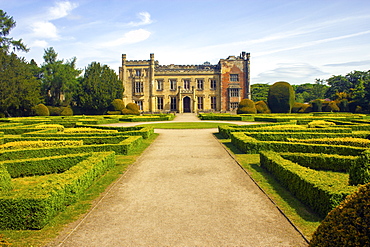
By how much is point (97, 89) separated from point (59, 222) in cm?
4340

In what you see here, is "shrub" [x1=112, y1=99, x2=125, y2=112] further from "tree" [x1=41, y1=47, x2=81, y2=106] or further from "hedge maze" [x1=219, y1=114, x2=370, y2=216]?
"hedge maze" [x1=219, y1=114, x2=370, y2=216]

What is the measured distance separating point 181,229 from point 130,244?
1.02 m

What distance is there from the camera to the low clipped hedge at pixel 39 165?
9.60m

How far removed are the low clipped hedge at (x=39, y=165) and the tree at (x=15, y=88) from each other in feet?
111

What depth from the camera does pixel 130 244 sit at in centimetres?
500

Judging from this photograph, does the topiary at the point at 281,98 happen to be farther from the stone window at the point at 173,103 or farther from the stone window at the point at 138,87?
the stone window at the point at 138,87

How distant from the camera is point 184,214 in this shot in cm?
629

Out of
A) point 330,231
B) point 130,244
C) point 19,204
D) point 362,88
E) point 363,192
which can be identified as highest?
point 362,88

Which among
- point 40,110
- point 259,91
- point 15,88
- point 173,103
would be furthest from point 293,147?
point 259,91

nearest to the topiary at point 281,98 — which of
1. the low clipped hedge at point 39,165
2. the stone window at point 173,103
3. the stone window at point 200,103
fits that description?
the stone window at point 200,103

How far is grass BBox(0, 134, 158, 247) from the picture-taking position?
17.0 ft

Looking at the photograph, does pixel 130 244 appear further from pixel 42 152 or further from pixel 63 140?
pixel 63 140

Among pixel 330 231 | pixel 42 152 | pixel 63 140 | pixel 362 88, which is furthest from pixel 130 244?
pixel 362 88

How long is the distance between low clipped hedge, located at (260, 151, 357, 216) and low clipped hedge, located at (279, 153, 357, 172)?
476mm
